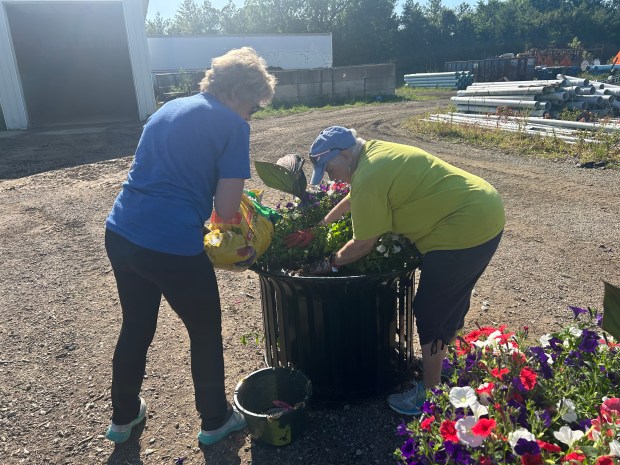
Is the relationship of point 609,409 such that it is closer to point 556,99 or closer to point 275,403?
point 275,403

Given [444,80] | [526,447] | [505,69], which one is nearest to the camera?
[526,447]

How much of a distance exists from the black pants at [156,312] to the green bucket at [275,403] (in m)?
A: 0.16

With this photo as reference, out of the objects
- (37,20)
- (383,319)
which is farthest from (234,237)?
(37,20)

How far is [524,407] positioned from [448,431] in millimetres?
297

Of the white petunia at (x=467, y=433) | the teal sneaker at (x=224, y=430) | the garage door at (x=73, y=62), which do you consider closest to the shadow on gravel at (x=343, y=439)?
the teal sneaker at (x=224, y=430)

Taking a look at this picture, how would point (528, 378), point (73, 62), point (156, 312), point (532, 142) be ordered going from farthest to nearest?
point (73, 62) → point (532, 142) → point (156, 312) → point (528, 378)

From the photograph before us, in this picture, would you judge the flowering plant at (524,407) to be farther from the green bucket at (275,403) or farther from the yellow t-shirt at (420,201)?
the green bucket at (275,403)

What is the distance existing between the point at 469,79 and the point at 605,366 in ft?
84.2

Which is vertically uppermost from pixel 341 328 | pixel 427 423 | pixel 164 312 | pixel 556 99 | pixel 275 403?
pixel 427 423

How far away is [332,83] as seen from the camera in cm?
2097

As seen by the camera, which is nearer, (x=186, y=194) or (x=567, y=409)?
(x=567, y=409)

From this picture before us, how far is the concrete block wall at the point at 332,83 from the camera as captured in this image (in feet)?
65.6

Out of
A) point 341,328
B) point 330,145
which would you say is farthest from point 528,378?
point 330,145

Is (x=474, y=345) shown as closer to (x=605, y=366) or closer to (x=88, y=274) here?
(x=605, y=366)
